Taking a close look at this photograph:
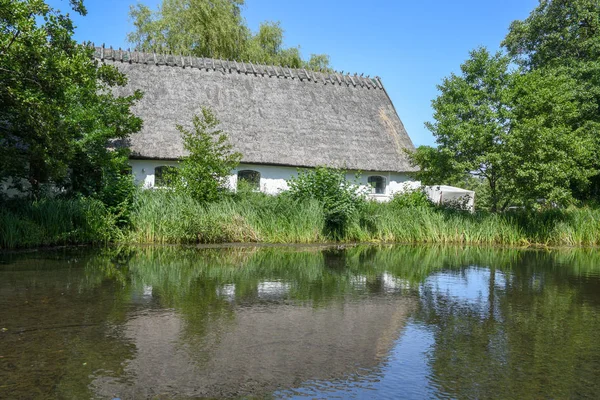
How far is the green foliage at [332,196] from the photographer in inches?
741

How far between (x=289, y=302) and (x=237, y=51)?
25380 mm

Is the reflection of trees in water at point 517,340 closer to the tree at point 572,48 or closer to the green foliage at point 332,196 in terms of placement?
the green foliage at point 332,196

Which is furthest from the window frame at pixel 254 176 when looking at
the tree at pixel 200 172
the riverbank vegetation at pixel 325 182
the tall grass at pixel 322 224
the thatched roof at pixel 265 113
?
the tree at pixel 200 172

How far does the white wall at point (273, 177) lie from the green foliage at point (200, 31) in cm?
816

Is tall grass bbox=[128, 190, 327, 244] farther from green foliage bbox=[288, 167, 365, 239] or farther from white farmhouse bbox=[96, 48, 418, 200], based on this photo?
white farmhouse bbox=[96, 48, 418, 200]

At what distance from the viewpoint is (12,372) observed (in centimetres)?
514

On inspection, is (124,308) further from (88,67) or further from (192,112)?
(192,112)


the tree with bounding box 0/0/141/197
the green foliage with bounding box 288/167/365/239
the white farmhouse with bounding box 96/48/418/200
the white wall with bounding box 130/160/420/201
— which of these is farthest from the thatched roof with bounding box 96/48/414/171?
the tree with bounding box 0/0/141/197

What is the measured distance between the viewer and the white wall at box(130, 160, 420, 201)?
839 inches

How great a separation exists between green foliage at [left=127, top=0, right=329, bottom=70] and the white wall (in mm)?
8164

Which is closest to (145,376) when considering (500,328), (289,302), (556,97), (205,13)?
(289,302)

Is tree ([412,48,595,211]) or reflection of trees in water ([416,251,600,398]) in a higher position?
tree ([412,48,595,211])

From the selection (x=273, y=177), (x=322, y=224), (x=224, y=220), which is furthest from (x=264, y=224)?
(x=273, y=177)

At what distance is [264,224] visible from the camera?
18.1 meters
